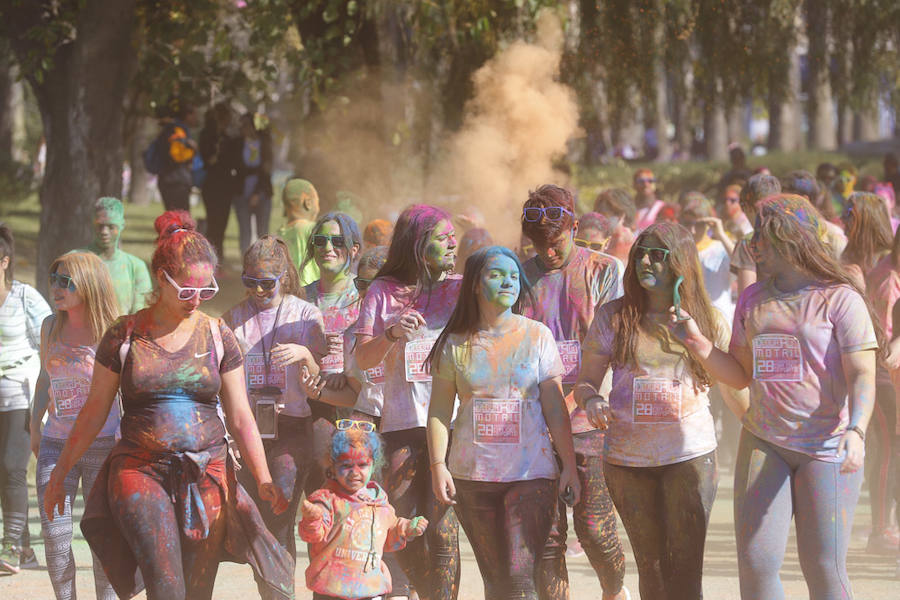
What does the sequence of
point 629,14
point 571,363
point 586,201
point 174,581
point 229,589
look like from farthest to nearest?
1. point 586,201
2. point 629,14
3. point 229,589
4. point 571,363
5. point 174,581

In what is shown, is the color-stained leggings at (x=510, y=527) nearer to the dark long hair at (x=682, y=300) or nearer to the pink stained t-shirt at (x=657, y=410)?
the pink stained t-shirt at (x=657, y=410)

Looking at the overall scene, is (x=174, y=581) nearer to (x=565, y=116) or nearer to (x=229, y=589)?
(x=229, y=589)

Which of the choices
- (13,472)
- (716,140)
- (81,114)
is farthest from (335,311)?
(716,140)

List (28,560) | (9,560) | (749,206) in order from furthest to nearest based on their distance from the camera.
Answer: (749,206) → (28,560) → (9,560)

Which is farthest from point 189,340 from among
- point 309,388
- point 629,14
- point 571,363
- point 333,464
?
point 629,14

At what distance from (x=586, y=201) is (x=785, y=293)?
15.0 m

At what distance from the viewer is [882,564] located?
7.68 meters

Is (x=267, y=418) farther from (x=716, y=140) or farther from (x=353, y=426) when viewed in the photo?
(x=716, y=140)

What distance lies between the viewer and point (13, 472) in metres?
7.70

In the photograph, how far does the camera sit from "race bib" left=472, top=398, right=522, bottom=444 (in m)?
5.29

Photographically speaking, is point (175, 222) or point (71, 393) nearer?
point (175, 222)

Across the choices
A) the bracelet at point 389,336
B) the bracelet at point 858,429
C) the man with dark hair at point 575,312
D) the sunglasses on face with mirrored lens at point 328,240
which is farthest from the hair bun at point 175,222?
the bracelet at point 858,429

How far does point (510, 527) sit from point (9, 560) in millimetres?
3563

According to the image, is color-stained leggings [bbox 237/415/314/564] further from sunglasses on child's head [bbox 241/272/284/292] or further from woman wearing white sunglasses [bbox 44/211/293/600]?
woman wearing white sunglasses [bbox 44/211/293/600]
